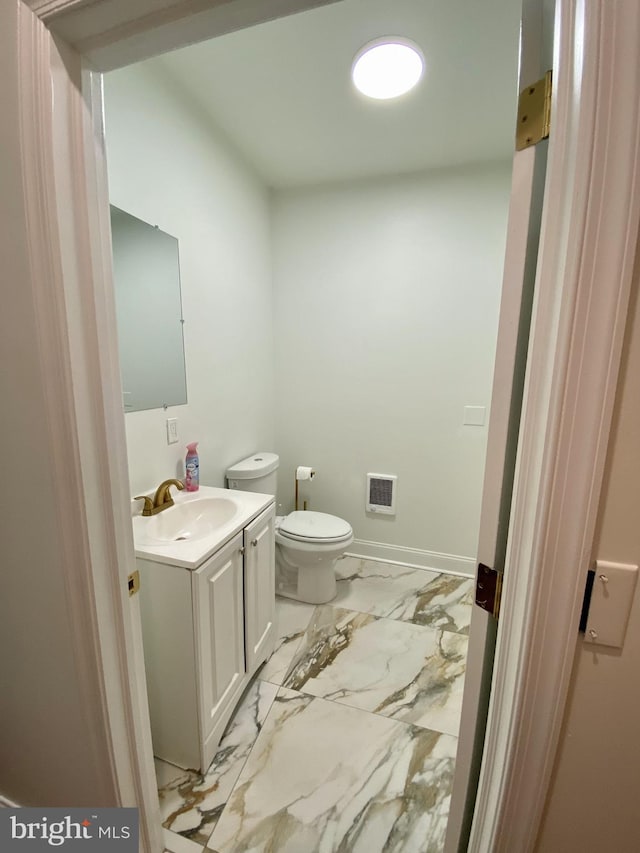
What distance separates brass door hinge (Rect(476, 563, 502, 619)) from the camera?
58cm

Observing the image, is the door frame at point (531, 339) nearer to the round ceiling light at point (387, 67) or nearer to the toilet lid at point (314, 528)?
the round ceiling light at point (387, 67)

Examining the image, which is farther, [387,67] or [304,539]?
[304,539]

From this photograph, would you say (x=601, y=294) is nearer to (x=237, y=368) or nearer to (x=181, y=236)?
(x=181, y=236)

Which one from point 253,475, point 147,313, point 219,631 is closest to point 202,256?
point 147,313

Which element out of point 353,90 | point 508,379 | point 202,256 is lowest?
point 508,379

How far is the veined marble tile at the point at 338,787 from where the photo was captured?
3.32ft

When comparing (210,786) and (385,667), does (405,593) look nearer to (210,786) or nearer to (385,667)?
(385,667)

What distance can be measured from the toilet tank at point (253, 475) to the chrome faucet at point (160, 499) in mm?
480

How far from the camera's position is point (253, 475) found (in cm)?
194

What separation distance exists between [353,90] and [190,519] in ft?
6.48

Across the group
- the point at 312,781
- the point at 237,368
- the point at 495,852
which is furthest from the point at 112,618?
the point at 237,368

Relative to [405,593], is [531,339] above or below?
above

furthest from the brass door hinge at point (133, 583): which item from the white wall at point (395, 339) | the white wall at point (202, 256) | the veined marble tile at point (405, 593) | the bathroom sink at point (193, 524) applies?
the white wall at point (395, 339)

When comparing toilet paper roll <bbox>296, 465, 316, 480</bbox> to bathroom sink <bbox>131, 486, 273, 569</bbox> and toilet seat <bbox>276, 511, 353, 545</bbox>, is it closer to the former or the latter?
toilet seat <bbox>276, 511, 353, 545</bbox>
